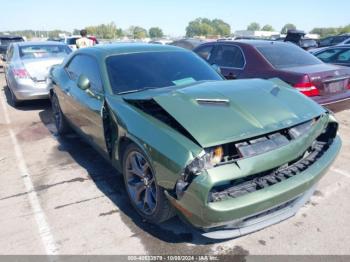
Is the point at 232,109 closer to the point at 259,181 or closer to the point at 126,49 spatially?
the point at 259,181

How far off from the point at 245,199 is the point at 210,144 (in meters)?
0.47

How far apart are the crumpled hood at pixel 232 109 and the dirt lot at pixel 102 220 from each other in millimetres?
987

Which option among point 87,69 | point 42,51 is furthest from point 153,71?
point 42,51

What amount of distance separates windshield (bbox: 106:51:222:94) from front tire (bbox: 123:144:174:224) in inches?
32.8

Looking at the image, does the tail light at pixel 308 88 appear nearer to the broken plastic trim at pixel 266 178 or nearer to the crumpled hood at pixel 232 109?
the crumpled hood at pixel 232 109

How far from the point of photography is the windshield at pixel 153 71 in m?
3.67

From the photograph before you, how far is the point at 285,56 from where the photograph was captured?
5902 mm

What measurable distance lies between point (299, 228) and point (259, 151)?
3.28ft

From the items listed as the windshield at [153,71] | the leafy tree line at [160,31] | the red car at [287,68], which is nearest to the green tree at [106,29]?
A: the leafy tree line at [160,31]

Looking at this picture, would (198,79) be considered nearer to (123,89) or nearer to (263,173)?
(123,89)

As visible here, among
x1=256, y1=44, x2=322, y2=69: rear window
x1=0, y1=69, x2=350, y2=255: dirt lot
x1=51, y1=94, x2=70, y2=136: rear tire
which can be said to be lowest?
x1=0, y1=69, x2=350, y2=255: dirt lot

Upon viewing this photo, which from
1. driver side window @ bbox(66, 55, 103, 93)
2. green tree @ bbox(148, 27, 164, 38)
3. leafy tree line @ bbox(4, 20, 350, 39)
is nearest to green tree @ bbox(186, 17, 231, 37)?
leafy tree line @ bbox(4, 20, 350, 39)

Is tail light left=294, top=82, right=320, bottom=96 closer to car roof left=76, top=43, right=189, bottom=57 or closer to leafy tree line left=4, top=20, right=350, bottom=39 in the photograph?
car roof left=76, top=43, right=189, bottom=57

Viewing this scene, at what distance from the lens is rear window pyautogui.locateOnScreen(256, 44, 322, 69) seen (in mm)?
5713
